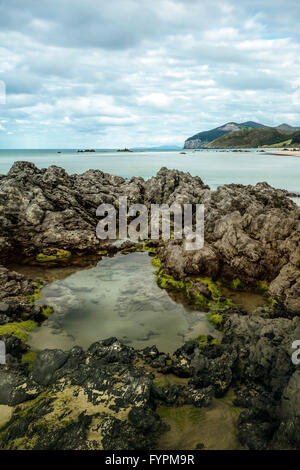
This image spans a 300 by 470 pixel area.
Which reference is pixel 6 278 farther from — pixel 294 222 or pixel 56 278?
pixel 294 222

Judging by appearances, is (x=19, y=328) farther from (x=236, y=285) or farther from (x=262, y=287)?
(x=262, y=287)

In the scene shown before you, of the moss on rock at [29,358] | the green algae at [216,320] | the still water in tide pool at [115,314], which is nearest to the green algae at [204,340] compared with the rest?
the still water in tide pool at [115,314]

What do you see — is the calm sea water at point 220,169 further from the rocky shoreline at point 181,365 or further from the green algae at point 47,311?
the green algae at point 47,311

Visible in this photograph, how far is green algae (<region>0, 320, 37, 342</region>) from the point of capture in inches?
406

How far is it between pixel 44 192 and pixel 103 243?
7096mm

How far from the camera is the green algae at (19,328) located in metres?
10.3

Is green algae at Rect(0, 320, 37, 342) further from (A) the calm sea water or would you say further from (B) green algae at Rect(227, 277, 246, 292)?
(A) the calm sea water

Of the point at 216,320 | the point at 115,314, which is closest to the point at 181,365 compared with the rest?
the point at 216,320

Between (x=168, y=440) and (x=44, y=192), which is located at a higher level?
(x=44, y=192)

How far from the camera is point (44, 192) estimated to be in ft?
77.9

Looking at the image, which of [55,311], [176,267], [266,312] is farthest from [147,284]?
[266,312]

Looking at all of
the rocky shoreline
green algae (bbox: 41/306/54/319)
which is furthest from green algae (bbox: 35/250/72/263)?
green algae (bbox: 41/306/54/319)

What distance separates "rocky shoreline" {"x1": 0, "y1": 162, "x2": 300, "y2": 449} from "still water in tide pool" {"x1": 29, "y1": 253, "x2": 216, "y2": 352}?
2.12ft

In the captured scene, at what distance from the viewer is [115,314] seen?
12.3 meters
